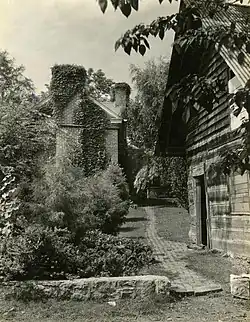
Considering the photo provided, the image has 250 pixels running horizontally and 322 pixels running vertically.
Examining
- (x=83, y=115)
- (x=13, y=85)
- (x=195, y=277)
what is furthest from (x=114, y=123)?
(x=195, y=277)

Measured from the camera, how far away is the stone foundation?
4952mm

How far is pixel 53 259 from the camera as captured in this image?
566 cm

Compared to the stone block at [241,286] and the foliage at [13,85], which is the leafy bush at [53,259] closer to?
the stone block at [241,286]

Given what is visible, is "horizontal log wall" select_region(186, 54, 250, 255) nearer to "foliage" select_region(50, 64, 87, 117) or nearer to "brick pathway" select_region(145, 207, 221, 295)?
"brick pathway" select_region(145, 207, 221, 295)

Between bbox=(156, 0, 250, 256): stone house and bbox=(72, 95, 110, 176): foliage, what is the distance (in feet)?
26.3

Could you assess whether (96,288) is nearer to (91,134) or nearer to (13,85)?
(13,85)

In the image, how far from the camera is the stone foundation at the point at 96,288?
4.95 m

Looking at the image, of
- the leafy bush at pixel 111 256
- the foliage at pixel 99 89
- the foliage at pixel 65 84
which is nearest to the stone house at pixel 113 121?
the foliage at pixel 65 84

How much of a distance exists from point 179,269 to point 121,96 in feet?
51.2

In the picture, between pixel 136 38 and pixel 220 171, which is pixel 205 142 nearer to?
pixel 220 171

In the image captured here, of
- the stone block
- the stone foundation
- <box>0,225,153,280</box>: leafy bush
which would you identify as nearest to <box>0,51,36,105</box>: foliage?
<box>0,225,153,280</box>: leafy bush

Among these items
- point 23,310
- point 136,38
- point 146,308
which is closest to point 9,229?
point 23,310

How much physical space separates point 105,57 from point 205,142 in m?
5.00

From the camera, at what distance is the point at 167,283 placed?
16.4 ft
